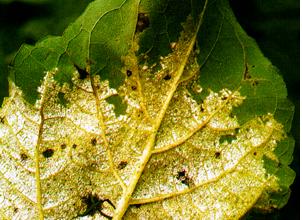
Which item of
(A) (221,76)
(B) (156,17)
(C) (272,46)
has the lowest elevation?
(C) (272,46)

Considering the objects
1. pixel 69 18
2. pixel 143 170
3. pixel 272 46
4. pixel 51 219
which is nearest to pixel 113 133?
pixel 143 170

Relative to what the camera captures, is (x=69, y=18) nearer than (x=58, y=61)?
No

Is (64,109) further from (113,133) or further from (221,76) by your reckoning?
(221,76)

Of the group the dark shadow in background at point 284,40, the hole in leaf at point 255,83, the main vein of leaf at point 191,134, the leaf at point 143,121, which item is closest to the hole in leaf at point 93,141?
the leaf at point 143,121

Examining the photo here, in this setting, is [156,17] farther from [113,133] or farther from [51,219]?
[51,219]

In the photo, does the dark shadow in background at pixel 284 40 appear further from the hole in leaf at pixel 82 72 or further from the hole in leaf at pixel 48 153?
the hole in leaf at pixel 48 153

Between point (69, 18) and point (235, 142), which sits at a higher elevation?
point (69, 18)
